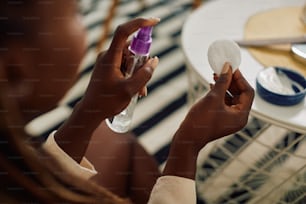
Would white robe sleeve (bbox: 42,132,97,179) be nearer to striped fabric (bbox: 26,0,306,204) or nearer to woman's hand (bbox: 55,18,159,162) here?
woman's hand (bbox: 55,18,159,162)

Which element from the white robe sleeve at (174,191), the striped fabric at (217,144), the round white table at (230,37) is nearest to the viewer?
the white robe sleeve at (174,191)

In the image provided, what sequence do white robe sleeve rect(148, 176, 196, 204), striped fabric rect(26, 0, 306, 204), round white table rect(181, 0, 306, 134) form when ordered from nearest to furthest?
white robe sleeve rect(148, 176, 196, 204) < round white table rect(181, 0, 306, 134) < striped fabric rect(26, 0, 306, 204)

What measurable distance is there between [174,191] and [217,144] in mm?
524

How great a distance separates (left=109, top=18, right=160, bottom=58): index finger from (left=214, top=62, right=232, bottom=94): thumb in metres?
0.09

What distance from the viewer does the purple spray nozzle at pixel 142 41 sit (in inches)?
22.7

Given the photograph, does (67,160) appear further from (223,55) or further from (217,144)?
(217,144)

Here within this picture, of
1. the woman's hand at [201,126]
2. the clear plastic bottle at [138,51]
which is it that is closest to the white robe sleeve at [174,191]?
the woman's hand at [201,126]

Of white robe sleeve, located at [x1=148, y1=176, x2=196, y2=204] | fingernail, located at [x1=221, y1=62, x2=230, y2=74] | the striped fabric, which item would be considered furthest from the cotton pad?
the striped fabric

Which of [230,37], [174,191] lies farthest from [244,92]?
[230,37]

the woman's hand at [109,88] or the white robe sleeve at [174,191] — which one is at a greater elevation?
the woman's hand at [109,88]

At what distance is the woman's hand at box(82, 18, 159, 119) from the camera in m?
0.56

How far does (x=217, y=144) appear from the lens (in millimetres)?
1059

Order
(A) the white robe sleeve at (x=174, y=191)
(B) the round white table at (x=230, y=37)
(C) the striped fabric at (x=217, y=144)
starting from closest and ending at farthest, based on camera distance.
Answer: (A) the white robe sleeve at (x=174, y=191) < (B) the round white table at (x=230, y=37) < (C) the striped fabric at (x=217, y=144)

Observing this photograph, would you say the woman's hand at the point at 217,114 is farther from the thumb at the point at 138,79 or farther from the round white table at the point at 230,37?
the round white table at the point at 230,37
